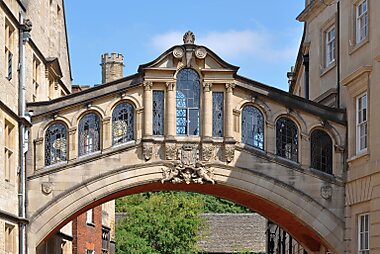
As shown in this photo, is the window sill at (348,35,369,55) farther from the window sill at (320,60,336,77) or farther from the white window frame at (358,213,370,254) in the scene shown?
the white window frame at (358,213,370,254)

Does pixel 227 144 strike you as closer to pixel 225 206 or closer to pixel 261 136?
pixel 261 136

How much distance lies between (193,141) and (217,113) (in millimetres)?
1058

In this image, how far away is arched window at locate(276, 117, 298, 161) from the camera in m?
27.6

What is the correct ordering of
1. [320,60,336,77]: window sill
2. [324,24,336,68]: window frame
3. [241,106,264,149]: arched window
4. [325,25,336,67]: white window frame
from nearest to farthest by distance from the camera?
[241,106,264,149]: arched window < [320,60,336,77]: window sill < [324,24,336,68]: window frame < [325,25,336,67]: white window frame

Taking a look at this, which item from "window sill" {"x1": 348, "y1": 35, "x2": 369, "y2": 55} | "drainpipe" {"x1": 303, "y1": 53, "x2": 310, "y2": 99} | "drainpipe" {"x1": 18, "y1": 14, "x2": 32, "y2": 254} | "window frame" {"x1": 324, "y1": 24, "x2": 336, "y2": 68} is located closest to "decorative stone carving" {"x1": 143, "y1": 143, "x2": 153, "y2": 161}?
"drainpipe" {"x1": 18, "y1": 14, "x2": 32, "y2": 254}

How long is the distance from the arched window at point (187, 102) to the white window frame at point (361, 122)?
449 cm

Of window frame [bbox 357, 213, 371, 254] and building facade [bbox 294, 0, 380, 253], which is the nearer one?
building facade [bbox 294, 0, 380, 253]

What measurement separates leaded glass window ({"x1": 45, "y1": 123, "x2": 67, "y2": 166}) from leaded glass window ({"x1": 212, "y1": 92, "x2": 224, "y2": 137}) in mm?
4196

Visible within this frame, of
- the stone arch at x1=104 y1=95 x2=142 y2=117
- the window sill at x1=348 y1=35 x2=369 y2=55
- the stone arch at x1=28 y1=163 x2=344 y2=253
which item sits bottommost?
the stone arch at x1=28 y1=163 x2=344 y2=253

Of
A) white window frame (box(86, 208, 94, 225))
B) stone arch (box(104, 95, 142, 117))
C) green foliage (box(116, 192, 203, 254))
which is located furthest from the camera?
green foliage (box(116, 192, 203, 254))

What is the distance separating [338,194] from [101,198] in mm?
6660

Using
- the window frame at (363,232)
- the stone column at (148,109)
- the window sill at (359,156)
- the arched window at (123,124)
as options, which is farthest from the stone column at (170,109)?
the window frame at (363,232)

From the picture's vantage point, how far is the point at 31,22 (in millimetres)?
27719

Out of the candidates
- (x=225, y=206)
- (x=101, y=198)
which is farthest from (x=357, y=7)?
(x=225, y=206)
